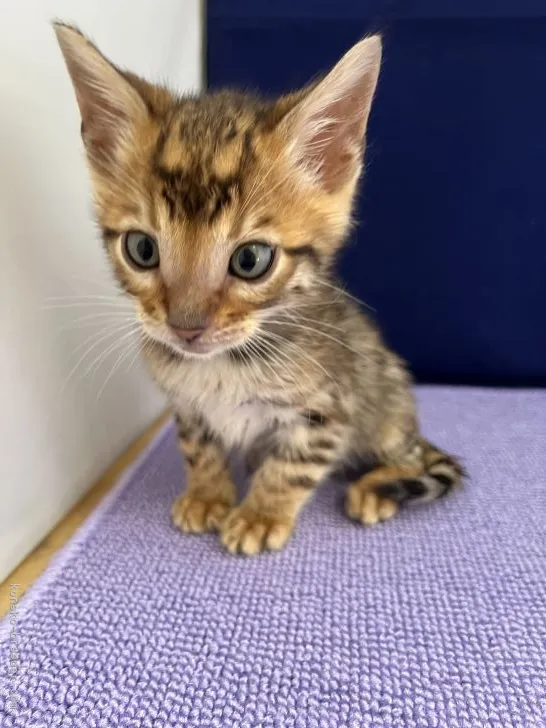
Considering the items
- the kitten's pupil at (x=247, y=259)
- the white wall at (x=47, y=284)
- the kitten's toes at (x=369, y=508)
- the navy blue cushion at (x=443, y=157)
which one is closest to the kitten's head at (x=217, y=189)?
the kitten's pupil at (x=247, y=259)

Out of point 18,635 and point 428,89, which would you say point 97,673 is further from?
point 428,89

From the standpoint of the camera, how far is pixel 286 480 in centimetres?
92

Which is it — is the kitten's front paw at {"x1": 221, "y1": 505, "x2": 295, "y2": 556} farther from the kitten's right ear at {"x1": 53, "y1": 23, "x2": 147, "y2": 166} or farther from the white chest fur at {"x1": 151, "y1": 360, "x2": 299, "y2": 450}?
the kitten's right ear at {"x1": 53, "y1": 23, "x2": 147, "y2": 166}

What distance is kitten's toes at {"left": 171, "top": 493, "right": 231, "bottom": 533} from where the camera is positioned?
913 millimetres

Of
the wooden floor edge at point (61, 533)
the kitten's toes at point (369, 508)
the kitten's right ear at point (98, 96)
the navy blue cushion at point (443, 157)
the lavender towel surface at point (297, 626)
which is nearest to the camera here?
the lavender towel surface at point (297, 626)

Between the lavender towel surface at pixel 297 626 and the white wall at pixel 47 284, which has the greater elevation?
the white wall at pixel 47 284

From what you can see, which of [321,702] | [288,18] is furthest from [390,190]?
[321,702]

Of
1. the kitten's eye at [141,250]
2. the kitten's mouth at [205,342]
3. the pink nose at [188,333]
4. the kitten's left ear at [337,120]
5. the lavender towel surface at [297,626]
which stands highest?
the kitten's left ear at [337,120]

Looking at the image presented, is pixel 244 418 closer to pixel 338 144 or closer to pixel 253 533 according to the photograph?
pixel 253 533

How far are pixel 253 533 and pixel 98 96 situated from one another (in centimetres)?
59

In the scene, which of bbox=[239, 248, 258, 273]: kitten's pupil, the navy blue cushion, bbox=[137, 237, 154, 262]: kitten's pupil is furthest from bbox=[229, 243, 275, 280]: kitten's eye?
the navy blue cushion

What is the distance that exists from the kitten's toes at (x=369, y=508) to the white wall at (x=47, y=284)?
1.42 ft

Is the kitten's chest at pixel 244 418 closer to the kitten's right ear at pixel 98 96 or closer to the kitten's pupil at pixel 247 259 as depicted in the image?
the kitten's pupil at pixel 247 259

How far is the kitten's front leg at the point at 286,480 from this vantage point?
2.94 ft
